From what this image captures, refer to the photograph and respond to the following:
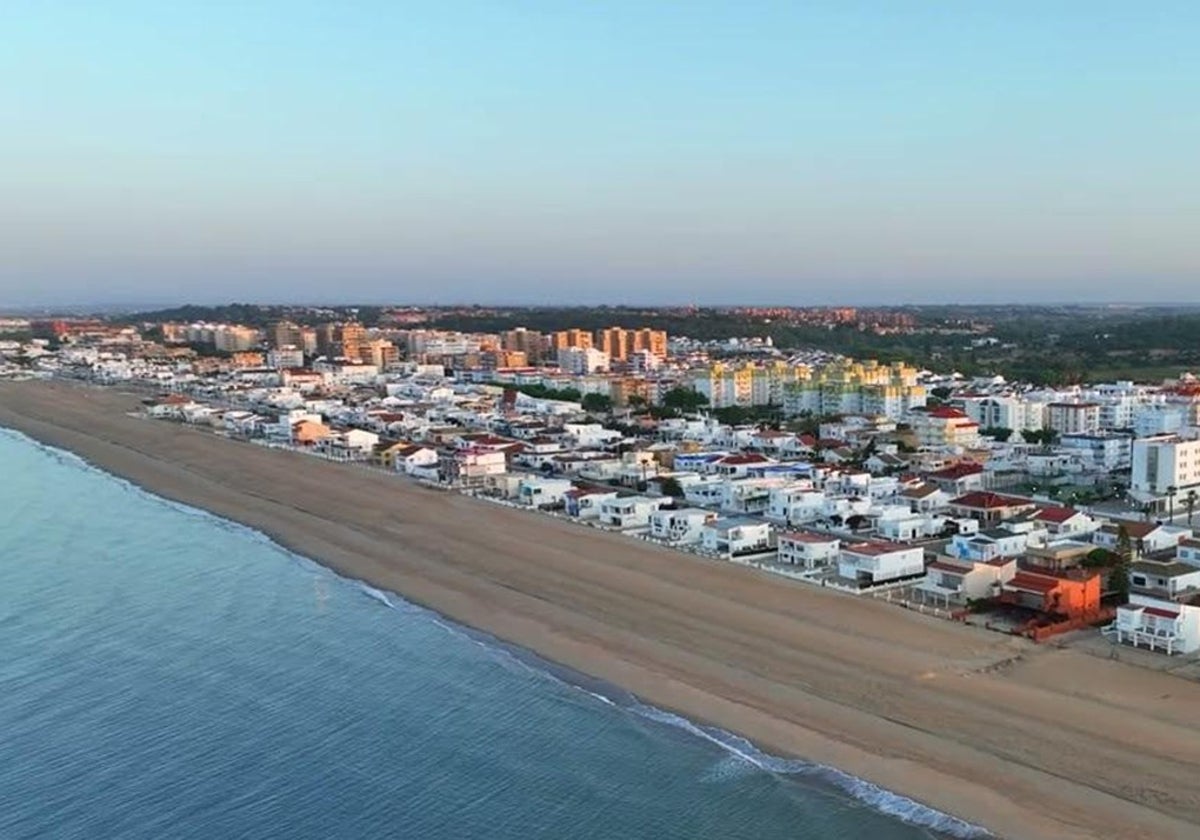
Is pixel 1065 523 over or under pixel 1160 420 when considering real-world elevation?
under

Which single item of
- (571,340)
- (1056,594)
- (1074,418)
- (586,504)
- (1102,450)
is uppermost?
(571,340)

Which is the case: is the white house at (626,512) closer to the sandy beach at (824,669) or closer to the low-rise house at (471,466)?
the sandy beach at (824,669)

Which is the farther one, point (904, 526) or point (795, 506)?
point (795, 506)

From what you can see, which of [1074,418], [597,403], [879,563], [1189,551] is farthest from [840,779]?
[597,403]

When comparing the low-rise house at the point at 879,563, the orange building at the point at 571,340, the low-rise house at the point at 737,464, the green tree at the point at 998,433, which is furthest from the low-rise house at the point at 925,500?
the orange building at the point at 571,340

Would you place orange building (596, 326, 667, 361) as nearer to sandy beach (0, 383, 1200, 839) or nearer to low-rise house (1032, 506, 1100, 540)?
sandy beach (0, 383, 1200, 839)

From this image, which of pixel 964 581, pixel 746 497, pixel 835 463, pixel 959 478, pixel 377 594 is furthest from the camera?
pixel 835 463

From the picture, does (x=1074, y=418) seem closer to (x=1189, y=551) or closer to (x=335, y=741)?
(x=1189, y=551)
